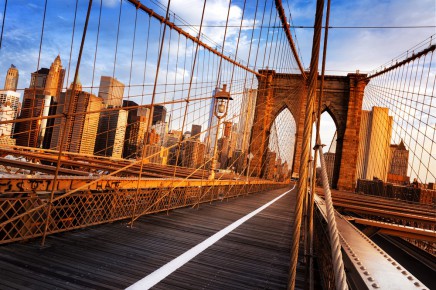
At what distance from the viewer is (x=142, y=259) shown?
3.47 m

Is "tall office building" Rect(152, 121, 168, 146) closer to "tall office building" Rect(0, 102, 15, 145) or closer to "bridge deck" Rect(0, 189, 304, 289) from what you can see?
"tall office building" Rect(0, 102, 15, 145)

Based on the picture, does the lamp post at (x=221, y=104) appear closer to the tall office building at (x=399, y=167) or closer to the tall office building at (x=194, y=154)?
the tall office building at (x=194, y=154)

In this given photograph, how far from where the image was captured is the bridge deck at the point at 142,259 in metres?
2.77

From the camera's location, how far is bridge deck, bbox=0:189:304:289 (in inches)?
109

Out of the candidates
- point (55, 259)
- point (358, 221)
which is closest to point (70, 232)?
point (55, 259)

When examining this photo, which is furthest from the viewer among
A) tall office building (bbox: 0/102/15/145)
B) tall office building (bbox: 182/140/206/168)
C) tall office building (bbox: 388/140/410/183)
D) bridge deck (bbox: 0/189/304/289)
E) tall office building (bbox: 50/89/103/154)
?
tall office building (bbox: 388/140/410/183)

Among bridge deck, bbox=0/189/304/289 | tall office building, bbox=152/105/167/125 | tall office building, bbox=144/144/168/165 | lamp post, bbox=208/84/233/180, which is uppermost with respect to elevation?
tall office building, bbox=152/105/167/125

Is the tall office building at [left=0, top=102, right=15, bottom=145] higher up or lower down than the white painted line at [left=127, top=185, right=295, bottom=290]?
higher up

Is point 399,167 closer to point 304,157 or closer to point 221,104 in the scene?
point 221,104

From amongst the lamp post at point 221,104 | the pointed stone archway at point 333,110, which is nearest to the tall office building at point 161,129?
the pointed stone archway at point 333,110

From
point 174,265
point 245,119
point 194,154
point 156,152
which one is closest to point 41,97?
point 156,152

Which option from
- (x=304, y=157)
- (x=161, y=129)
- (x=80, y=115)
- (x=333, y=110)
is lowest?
(x=304, y=157)

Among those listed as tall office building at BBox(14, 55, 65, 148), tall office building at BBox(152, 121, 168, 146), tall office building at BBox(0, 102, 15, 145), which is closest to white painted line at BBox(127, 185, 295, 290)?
tall office building at BBox(0, 102, 15, 145)

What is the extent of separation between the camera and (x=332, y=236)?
1.35 m
